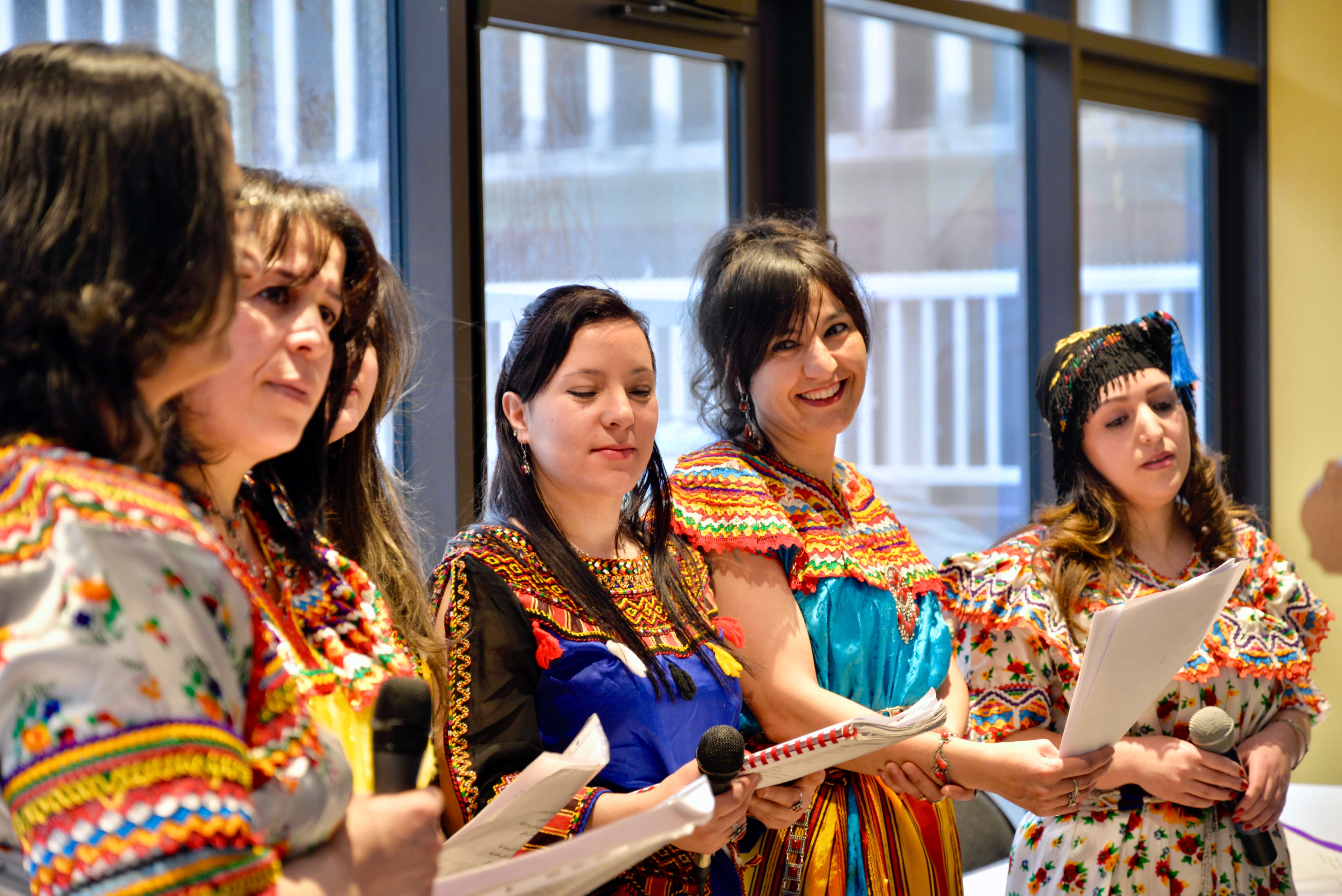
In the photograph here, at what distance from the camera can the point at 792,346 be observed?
188cm

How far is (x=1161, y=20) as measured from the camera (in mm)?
4055

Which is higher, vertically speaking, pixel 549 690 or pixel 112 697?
pixel 112 697

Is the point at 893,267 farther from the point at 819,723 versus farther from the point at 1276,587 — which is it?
the point at 819,723

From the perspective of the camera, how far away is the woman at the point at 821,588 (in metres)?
1.73

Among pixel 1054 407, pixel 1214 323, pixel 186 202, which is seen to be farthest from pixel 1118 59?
pixel 186 202

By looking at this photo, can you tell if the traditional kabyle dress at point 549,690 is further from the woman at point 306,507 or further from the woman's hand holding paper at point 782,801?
the woman at point 306,507

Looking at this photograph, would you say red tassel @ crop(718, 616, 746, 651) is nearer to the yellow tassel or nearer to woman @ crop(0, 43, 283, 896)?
the yellow tassel

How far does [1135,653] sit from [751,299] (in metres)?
0.78

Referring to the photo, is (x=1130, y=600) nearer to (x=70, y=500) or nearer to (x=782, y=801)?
(x=782, y=801)

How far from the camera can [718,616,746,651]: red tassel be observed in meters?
1.68

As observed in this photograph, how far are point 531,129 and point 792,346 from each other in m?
1.08

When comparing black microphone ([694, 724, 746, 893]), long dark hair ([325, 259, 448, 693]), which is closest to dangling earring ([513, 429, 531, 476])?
long dark hair ([325, 259, 448, 693])

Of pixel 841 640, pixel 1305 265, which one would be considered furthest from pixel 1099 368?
pixel 1305 265

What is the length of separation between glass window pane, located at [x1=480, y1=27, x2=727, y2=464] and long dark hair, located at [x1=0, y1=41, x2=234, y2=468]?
165 centimetres
